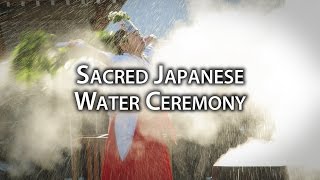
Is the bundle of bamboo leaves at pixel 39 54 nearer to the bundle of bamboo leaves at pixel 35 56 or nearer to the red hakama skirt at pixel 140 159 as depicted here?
the bundle of bamboo leaves at pixel 35 56

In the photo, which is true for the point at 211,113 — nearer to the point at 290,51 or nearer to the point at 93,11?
the point at 290,51

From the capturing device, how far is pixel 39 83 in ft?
20.4

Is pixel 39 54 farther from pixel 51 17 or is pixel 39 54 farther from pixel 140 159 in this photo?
pixel 140 159

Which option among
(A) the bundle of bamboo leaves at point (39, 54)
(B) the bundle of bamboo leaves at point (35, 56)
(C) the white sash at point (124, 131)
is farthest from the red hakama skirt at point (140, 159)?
(B) the bundle of bamboo leaves at point (35, 56)

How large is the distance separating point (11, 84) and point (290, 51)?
3.63 meters

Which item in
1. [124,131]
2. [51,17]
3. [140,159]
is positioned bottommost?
[140,159]

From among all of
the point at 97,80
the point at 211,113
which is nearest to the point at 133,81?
the point at 97,80

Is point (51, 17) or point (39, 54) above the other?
point (51, 17)

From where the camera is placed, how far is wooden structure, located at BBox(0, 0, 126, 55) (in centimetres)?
621

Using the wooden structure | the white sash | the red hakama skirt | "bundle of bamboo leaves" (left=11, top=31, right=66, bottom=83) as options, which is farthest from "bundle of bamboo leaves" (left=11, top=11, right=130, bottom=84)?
the red hakama skirt

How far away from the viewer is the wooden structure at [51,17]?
6.21m

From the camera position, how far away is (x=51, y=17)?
6254 millimetres

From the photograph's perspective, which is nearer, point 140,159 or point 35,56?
point 140,159

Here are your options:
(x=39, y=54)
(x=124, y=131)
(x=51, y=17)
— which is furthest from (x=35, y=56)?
(x=124, y=131)
